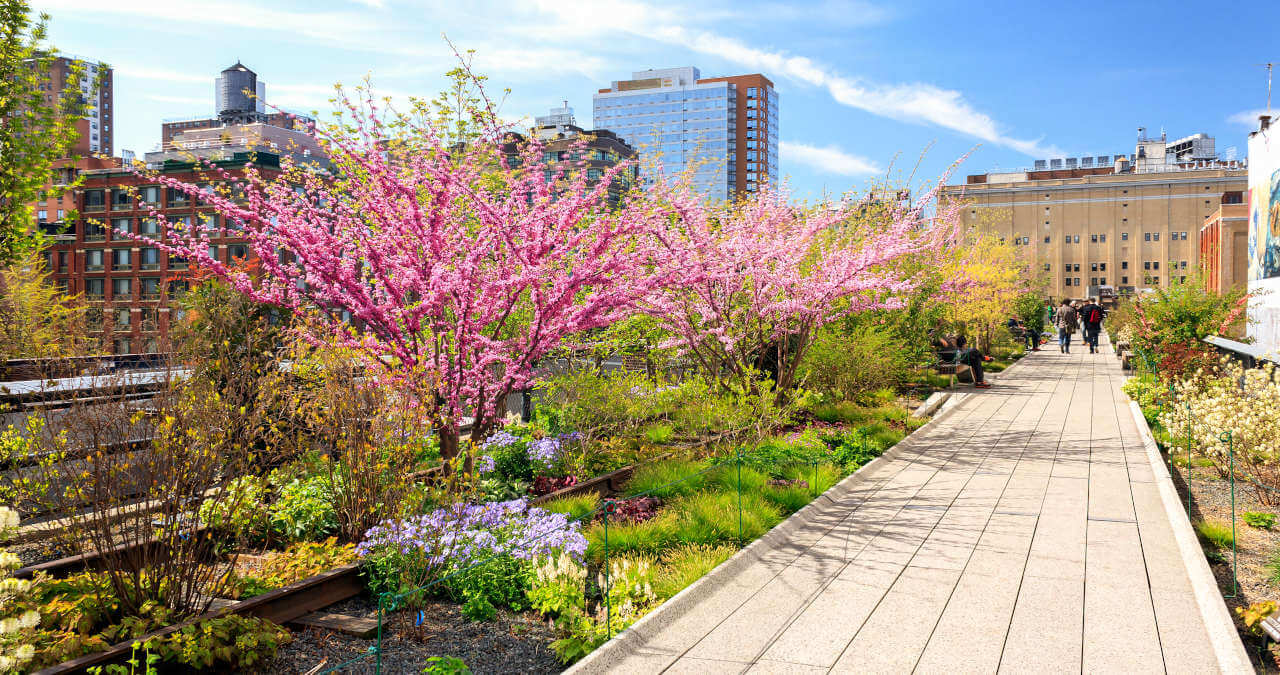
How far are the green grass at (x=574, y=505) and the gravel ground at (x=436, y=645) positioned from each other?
1.84 m

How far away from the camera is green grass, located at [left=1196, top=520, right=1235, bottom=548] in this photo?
24.7 ft

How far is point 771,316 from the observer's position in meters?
13.3

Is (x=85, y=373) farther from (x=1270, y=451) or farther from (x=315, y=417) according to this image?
(x=1270, y=451)

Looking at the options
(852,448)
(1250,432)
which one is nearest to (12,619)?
(852,448)

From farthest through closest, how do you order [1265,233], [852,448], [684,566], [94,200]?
[94,200] < [1265,233] < [852,448] < [684,566]

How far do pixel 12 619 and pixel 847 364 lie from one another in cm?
1430

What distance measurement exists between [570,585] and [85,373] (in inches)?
170

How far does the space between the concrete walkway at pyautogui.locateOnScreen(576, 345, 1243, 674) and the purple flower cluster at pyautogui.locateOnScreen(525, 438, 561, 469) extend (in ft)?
9.25

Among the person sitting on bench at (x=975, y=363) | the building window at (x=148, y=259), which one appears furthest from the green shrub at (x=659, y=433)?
the building window at (x=148, y=259)

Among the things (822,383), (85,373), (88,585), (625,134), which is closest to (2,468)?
(85,373)

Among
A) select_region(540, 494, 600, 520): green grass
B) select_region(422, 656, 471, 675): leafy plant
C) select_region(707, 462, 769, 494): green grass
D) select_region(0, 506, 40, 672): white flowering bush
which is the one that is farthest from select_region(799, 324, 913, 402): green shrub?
select_region(0, 506, 40, 672): white flowering bush

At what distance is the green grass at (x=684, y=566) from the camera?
6086mm

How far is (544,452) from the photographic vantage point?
8.97m

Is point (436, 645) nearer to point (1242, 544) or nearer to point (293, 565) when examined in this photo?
point (293, 565)
